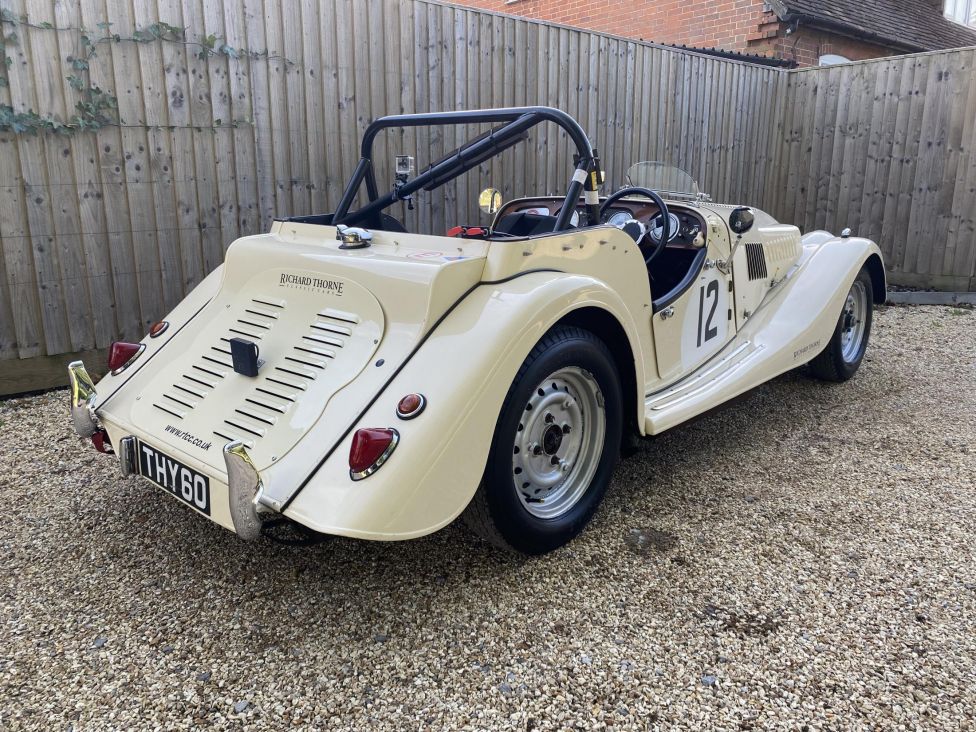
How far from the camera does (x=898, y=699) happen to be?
2.06 meters

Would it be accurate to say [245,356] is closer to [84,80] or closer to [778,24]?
[84,80]

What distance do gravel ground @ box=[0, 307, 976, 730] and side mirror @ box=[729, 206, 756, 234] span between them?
1292 millimetres

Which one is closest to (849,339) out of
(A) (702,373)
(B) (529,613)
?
(A) (702,373)

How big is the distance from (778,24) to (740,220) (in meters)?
7.78

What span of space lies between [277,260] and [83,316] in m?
2.43

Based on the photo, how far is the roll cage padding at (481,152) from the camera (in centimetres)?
289

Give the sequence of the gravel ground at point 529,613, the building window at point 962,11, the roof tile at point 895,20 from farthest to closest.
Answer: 1. the building window at point 962,11
2. the roof tile at point 895,20
3. the gravel ground at point 529,613

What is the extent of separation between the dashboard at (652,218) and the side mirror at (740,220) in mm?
257

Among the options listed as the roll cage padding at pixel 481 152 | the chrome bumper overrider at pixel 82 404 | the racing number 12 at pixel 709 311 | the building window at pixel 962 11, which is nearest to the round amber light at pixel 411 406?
the roll cage padding at pixel 481 152

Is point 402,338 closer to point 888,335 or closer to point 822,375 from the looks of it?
point 822,375

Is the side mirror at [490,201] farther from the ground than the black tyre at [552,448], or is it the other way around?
the side mirror at [490,201]

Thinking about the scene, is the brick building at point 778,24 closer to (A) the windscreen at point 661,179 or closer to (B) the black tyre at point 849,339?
(B) the black tyre at point 849,339

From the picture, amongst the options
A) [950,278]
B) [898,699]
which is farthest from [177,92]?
[950,278]

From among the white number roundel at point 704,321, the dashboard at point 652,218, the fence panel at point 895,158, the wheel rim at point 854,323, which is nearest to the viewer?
the white number roundel at point 704,321
